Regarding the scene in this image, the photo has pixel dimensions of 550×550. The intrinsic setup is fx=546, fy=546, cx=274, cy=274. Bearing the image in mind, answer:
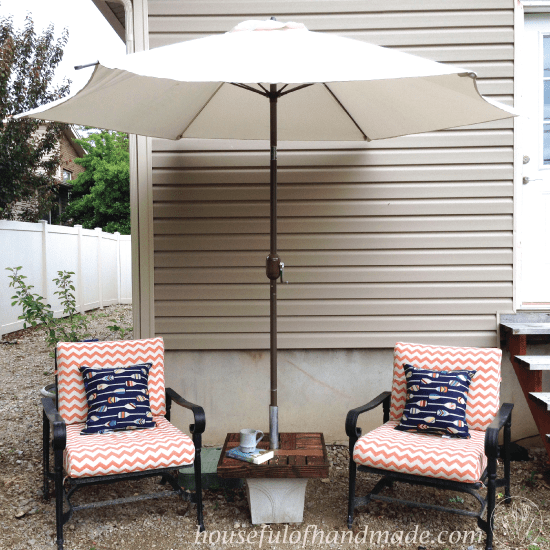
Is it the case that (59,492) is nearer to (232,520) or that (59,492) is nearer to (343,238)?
(232,520)

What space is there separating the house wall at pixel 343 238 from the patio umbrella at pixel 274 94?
1.27 feet

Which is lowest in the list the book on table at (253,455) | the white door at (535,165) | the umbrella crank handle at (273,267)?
the book on table at (253,455)

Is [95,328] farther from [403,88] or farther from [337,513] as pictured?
[403,88]

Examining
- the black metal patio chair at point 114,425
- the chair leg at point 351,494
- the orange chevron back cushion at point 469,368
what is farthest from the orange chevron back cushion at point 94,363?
the orange chevron back cushion at point 469,368

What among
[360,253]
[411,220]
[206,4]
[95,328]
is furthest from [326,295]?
[95,328]

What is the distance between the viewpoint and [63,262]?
9648 mm

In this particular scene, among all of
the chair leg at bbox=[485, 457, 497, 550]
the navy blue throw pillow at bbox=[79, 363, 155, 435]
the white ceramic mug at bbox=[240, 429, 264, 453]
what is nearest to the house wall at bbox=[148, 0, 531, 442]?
the navy blue throw pillow at bbox=[79, 363, 155, 435]

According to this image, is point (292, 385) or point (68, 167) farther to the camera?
point (68, 167)

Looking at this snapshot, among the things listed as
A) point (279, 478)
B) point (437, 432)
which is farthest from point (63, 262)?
point (437, 432)

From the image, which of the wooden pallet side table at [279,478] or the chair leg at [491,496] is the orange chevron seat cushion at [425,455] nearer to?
the chair leg at [491,496]

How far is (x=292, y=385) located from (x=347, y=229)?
115 cm

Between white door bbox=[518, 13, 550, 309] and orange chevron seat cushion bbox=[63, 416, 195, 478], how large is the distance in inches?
101

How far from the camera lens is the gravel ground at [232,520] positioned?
2666 millimetres

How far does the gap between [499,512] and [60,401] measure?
97.7 inches
